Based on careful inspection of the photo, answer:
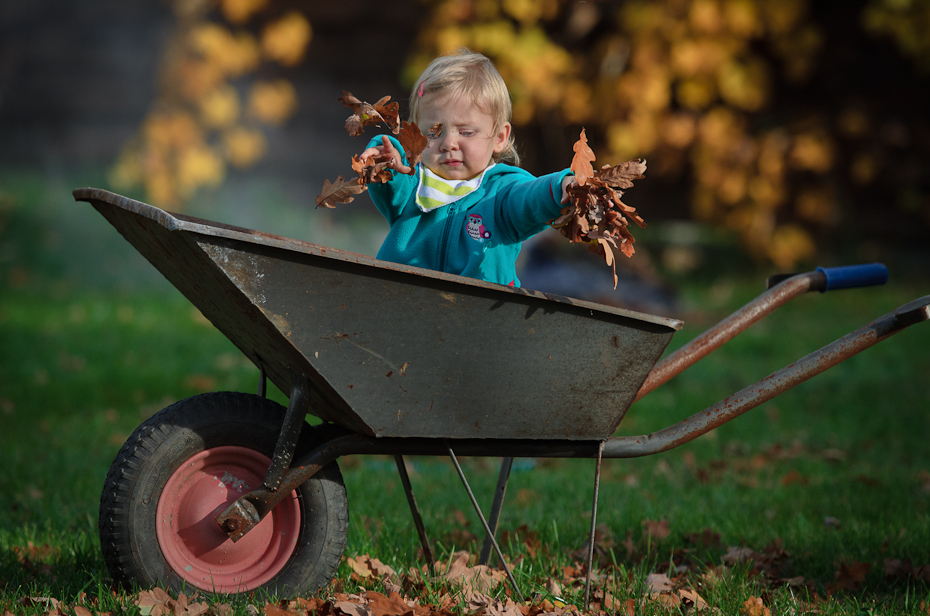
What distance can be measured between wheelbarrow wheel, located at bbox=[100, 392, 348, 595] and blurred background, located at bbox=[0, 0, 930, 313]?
6.28 m

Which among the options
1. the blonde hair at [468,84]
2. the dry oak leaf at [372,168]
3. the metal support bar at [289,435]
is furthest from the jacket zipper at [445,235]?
the metal support bar at [289,435]

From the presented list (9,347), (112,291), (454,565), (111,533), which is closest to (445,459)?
(454,565)

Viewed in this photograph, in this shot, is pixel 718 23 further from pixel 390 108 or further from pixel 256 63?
pixel 390 108

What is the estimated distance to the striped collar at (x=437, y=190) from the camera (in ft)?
7.54

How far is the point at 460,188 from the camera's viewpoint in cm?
230

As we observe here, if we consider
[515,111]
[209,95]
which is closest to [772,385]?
[515,111]

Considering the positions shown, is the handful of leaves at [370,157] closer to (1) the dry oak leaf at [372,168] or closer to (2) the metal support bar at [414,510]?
(1) the dry oak leaf at [372,168]

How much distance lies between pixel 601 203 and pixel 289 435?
37.0 inches

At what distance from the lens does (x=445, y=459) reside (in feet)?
14.5

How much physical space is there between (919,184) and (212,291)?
30.1 ft

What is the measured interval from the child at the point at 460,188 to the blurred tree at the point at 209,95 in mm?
6825

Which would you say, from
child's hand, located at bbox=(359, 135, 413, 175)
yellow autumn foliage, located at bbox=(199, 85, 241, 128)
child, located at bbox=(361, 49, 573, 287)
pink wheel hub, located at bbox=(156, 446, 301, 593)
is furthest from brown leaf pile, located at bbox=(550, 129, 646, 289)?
yellow autumn foliage, located at bbox=(199, 85, 241, 128)

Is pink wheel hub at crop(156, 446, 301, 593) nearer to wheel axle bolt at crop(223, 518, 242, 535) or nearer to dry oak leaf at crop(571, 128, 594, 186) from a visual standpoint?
wheel axle bolt at crop(223, 518, 242, 535)

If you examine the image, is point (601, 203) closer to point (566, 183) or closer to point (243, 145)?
point (566, 183)
